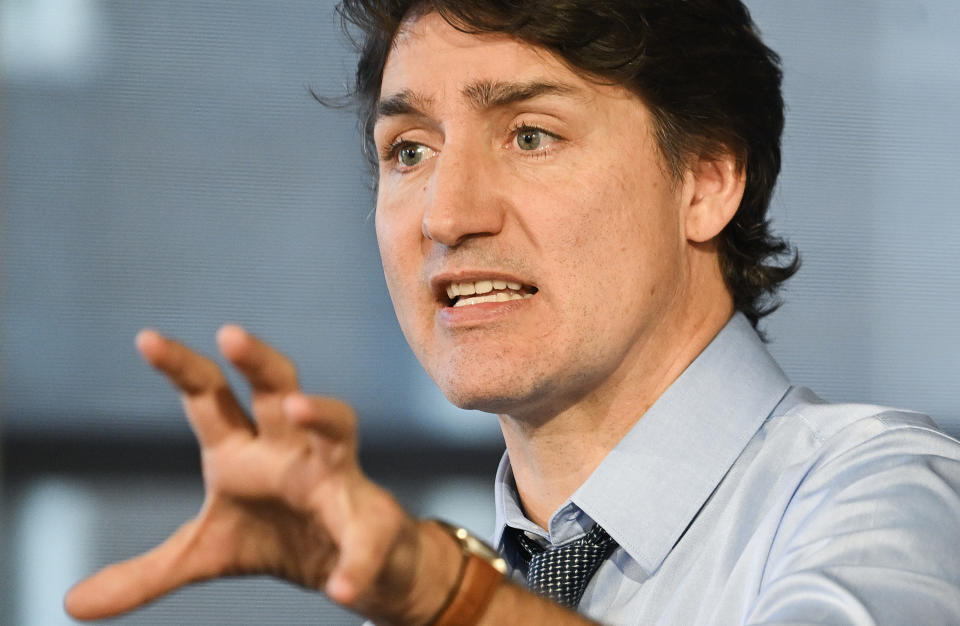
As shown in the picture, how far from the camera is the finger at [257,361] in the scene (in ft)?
2.47

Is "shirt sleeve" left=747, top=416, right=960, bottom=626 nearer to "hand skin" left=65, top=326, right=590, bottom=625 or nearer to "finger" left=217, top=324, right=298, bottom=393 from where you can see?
"hand skin" left=65, top=326, right=590, bottom=625

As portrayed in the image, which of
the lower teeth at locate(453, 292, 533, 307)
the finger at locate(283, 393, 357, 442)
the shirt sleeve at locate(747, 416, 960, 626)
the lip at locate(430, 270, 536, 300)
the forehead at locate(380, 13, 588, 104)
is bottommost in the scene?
the shirt sleeve at locate(747, 416, 960, 626)

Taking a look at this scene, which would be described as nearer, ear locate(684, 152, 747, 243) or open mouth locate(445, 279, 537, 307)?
open mouth locate(445, 279, 537, 307)

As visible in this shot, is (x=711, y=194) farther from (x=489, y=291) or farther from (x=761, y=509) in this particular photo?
(x=761, y=509)

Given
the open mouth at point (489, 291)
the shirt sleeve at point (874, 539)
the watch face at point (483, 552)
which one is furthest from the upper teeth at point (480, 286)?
the watch face at point (483, 552)

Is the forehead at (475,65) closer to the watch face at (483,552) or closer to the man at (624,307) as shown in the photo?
the man at (624,307)

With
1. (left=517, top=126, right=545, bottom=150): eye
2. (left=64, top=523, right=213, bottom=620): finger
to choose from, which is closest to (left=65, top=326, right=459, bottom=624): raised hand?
(left=64, top=523, right=213, bottom=620): finger

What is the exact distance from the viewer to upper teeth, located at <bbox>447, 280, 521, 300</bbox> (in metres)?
1.49

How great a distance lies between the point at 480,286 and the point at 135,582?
74 cm

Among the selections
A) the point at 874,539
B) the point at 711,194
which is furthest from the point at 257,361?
the point at 711,194

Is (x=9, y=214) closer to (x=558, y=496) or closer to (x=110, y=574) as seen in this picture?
(x=558, y=496)

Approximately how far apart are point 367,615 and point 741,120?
1143 mm

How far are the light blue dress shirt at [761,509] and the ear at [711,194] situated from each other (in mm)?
142

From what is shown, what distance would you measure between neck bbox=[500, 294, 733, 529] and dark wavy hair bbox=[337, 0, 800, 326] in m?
0.21
